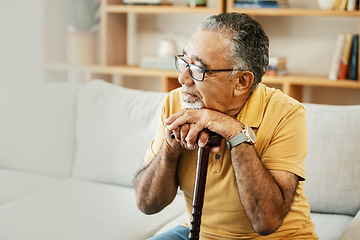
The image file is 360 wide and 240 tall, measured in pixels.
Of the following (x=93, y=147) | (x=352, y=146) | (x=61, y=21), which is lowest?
(x=93, y=147)

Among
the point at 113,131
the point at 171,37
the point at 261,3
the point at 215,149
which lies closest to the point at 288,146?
the point at 215,149

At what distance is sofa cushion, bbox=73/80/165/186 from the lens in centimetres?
239

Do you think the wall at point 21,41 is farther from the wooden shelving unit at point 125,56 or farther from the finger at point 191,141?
the finger at point 191,141

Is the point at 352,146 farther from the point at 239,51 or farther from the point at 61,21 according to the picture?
the point at 61,21

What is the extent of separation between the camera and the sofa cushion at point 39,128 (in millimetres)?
2623

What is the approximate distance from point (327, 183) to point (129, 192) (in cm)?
86

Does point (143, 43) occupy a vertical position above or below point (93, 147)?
above

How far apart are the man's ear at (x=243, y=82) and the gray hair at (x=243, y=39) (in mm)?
16

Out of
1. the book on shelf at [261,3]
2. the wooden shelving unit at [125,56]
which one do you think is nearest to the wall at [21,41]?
the wooden shelving unit at [125,56]

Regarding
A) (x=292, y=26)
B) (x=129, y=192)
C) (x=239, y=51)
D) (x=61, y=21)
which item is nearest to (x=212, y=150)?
(x=239, y=51)

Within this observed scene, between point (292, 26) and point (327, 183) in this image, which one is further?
point (292, 26)

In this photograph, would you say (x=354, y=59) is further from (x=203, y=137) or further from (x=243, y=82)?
(x=203, y=137)

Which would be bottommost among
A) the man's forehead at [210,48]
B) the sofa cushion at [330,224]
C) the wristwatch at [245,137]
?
the sofa cushion at [330,224]

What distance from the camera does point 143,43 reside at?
376cm
